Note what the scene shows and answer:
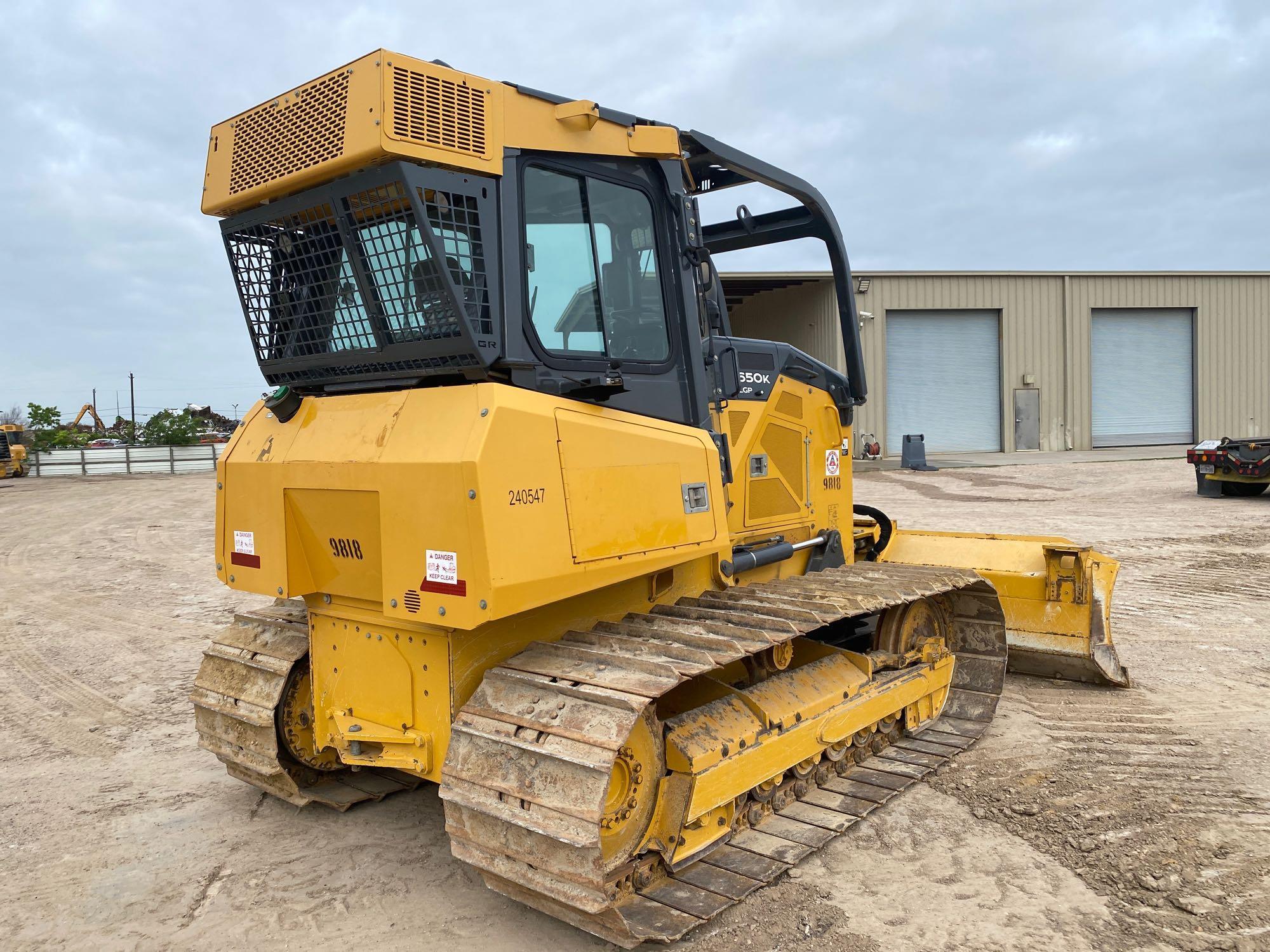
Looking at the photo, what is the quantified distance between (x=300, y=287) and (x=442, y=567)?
61.5 inches

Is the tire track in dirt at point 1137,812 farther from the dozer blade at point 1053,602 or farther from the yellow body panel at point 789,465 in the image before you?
the yellow body panel at point 789,465

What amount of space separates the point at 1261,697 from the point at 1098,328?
91.9 feet

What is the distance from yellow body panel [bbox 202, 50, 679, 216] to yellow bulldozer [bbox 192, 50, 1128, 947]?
12 mm

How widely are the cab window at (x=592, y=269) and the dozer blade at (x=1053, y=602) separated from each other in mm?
3078

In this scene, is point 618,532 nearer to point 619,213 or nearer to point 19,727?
point 619,213

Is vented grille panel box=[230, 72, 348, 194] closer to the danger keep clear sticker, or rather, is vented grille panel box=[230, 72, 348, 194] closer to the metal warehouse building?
the danger keep clear sticker

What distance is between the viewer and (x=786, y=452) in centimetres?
545

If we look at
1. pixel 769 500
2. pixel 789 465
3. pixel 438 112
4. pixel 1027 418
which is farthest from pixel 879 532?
pixel 1027 418

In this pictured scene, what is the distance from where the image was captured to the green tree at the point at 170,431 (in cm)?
3366

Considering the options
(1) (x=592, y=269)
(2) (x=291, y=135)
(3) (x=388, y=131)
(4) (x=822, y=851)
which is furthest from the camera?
(4) (x=822, y=851)

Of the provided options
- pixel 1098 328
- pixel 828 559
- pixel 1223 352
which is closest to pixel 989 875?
pixel 828 559

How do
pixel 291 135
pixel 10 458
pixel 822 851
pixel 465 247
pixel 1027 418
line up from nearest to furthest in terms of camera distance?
1. pixel 465 247
2. pixel 291 135
3. pixel 822 851
4. pixel 10 458
5. pixel 1027 418

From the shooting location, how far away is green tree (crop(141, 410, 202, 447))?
110 feet

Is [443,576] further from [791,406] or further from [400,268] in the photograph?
[791,406]
